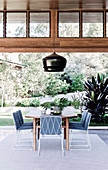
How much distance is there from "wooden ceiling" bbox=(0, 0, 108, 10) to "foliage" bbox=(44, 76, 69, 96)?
2.86 meters

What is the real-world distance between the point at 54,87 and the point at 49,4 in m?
3.20

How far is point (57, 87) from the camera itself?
318 inches

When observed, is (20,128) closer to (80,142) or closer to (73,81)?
(80,142)

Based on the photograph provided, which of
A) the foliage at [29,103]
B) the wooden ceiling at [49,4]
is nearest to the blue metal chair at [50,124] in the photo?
the wooden ceiling at [49,4]

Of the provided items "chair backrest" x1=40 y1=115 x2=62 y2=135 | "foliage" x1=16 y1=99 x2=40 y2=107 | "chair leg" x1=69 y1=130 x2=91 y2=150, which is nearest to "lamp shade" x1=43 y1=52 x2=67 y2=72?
"chair backrest" x1=40 y1=115 x2=62 y2=135

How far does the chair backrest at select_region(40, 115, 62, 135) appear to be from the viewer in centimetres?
453

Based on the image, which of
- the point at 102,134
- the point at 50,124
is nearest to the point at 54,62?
the point at 50,124

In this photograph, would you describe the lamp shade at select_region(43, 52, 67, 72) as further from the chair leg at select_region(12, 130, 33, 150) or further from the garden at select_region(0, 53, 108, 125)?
the garden at select_region(0, 53, 108, 125)

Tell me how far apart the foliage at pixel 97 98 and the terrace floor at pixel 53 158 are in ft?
5.91

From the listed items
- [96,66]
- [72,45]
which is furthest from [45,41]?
[96,66]

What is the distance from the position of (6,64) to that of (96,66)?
3402 mm

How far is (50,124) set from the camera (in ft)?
14.9

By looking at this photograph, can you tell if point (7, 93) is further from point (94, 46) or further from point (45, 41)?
point (94, 46)

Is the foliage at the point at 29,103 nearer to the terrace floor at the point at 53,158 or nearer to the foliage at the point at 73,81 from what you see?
the foliage at the point at 73,81
